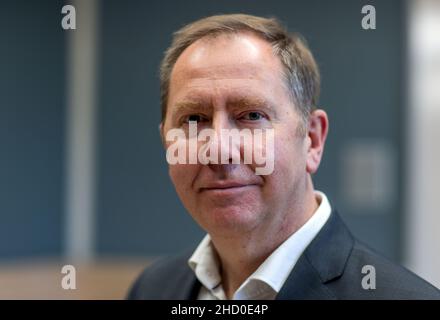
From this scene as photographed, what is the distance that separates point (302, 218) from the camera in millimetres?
1043

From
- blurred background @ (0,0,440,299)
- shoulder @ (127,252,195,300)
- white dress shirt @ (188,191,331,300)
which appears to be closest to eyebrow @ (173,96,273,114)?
white dress shirt @ (188,191,331,300)

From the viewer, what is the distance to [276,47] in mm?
1029

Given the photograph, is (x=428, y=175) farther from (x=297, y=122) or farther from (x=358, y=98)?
(x=297, y=122)

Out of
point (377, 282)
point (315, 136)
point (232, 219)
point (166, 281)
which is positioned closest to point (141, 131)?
point (166, 281)

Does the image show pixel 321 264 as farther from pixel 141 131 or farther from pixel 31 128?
pixel 31 128

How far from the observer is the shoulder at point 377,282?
91 cm

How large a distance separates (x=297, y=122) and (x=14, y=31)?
192 cm

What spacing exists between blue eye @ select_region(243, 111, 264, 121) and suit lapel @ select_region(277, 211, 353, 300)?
0.24m

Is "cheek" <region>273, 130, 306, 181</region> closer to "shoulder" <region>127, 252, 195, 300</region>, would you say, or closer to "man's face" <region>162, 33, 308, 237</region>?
"man's face" <region>162, 33, 308, 237</region>

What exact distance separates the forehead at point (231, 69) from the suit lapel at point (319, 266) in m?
0.28

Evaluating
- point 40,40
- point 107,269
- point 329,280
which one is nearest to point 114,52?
point 40,40

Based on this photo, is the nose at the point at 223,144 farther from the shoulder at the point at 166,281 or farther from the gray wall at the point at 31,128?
the gray wall at the point at 31,128

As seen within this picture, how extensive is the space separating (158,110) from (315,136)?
5.20 ft

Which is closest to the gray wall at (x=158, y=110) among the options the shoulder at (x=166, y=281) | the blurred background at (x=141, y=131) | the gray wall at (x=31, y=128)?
the blurred background at (x=141, y=131)
